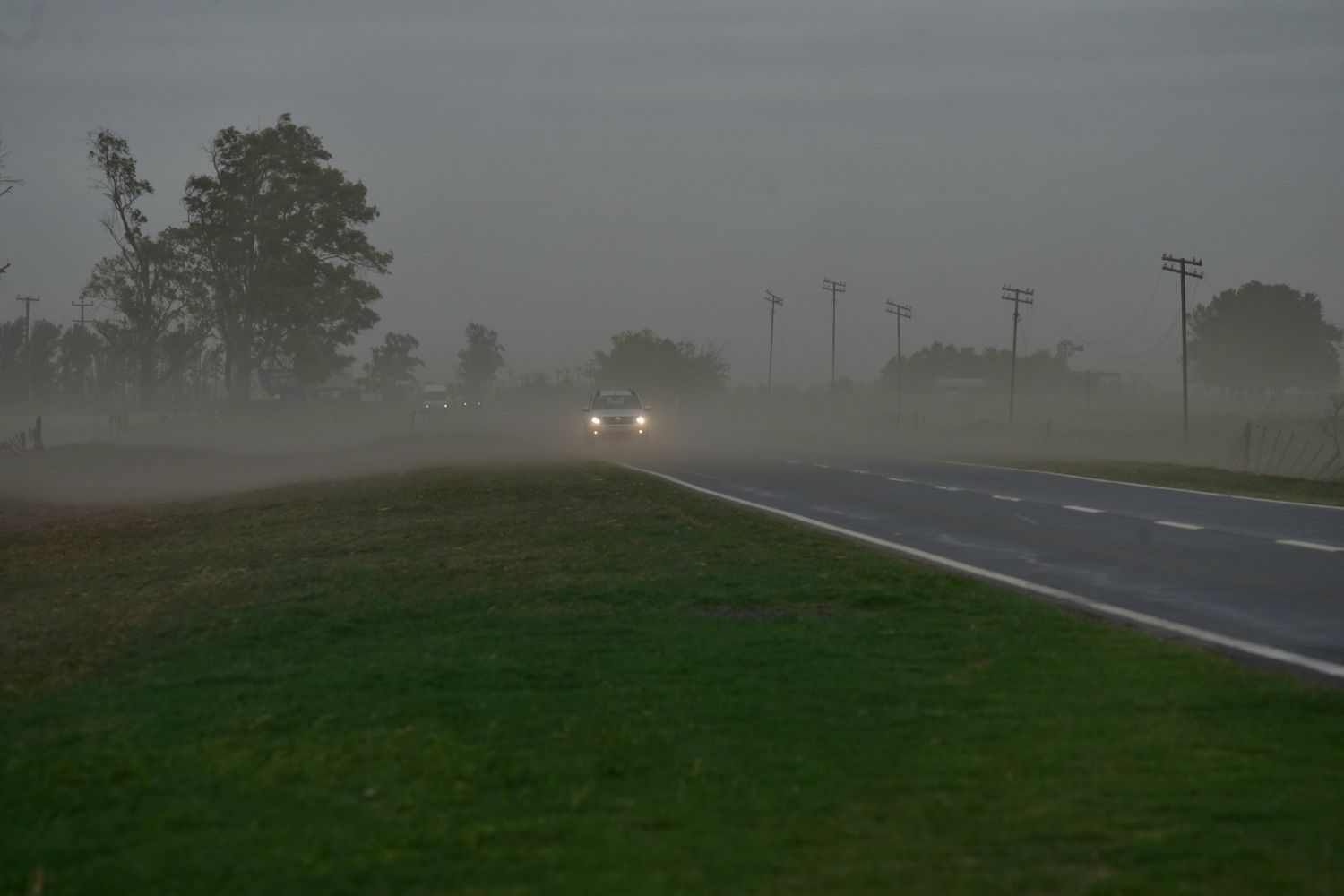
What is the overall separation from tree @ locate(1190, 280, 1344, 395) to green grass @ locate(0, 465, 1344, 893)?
122136 mm

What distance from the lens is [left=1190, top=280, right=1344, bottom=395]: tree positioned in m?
124

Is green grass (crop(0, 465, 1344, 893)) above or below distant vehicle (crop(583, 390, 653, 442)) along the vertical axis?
below

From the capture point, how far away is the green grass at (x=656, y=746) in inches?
198

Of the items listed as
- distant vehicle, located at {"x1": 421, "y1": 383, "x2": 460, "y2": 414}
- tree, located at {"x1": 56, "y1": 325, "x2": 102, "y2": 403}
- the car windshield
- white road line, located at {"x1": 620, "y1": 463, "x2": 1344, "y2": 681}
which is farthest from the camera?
tree, located at {"x1": 56, "y1": 325, "x2": 102, "y2": 403}

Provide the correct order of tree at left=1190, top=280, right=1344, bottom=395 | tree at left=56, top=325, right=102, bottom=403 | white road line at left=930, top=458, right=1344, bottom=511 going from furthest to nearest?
tree at left=56, top=325, right=102, bottom=403 < tree at left=1190, top=280, right=1344, bottom=395 < white road line at left=930, top=458, right=1344, bottom=511

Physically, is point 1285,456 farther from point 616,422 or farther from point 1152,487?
point 1152,487

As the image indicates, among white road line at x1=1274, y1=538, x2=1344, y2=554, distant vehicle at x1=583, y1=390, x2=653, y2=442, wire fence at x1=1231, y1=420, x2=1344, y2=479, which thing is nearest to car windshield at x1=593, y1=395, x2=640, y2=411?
distant vehicle at x1=583, y1=390, x2=653, y2=442

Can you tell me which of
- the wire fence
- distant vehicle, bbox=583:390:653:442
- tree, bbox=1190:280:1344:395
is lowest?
the wire fence

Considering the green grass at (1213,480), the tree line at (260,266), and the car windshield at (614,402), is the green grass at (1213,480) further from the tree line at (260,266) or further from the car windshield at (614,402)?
the tree line at (260,266)

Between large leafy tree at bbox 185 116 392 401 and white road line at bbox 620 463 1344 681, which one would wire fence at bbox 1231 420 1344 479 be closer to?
white road line at bbox 620 463 1344 681

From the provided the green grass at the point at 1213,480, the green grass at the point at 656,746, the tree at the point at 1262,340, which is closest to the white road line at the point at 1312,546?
the green grass at the point at 656,746

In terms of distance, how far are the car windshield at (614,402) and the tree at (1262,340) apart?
90.3 meters

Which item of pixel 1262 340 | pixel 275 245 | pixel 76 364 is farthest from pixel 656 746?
pixel 76 364

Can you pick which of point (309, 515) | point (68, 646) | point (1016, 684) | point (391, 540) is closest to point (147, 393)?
point (309, 515)
